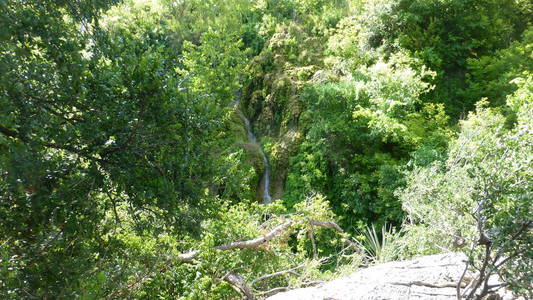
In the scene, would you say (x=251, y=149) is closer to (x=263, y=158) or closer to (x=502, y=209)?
(x=263, y=158)

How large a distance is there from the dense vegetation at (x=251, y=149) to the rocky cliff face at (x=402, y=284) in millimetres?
316

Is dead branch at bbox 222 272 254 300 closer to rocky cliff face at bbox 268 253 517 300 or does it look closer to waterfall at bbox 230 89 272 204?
rocky cliff face at bbox 268 253 517 300

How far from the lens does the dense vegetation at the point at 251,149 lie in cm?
302

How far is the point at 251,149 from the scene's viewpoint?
1438 cm

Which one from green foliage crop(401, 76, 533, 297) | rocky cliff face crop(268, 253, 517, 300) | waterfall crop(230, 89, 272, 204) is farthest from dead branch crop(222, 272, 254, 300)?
waterfall crop(230, 89, 272, 204)

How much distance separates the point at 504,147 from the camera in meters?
4.22

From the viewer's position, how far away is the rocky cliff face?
3.86 m

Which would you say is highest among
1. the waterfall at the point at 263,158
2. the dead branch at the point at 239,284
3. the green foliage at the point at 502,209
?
the waterfall at the point at 263,158

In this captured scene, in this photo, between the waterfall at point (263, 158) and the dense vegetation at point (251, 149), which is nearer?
the dense vegetation at point (251, 149)

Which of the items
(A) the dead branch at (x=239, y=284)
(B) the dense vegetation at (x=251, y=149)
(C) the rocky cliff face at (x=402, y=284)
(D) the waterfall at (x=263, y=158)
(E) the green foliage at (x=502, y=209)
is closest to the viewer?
(B) the dense vegetation at (x=251, y=149)

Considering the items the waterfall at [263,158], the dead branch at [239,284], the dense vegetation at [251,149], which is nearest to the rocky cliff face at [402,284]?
the dense vegetation at [251,149]

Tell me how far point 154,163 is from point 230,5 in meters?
17.6

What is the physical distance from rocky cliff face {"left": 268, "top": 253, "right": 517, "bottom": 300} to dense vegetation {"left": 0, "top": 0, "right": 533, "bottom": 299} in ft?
1.04

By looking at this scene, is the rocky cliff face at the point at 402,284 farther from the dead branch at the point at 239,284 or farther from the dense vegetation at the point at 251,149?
the dead branch at the point at 239,284
